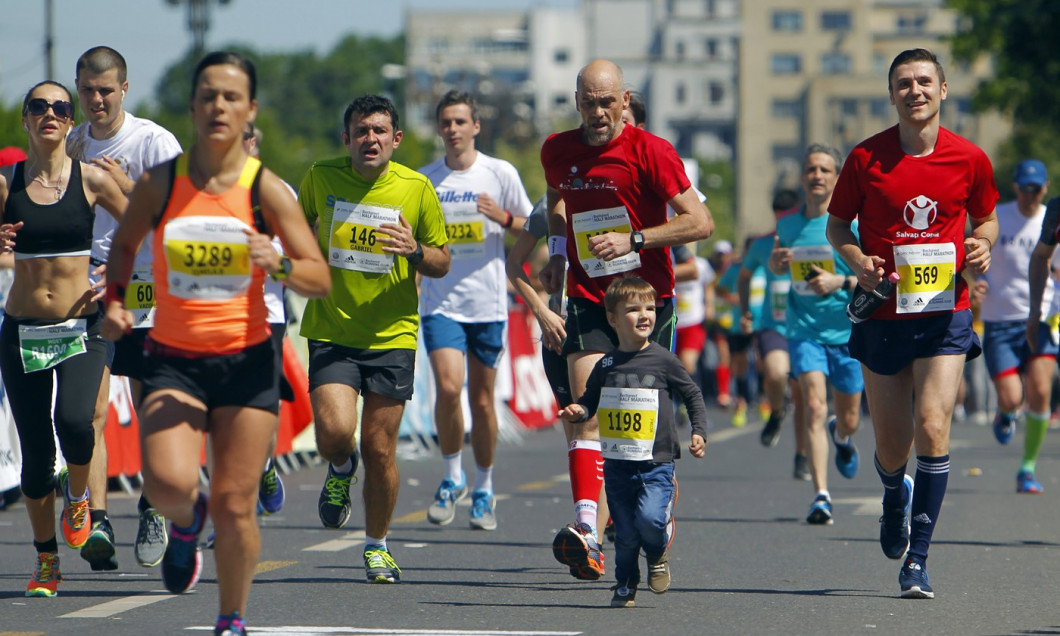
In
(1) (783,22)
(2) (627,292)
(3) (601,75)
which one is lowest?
(2) (627,292)

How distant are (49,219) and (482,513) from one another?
12.1 feet

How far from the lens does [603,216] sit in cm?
823

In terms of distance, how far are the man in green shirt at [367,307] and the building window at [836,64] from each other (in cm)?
11628

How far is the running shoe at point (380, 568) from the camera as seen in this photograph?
26.9 ft

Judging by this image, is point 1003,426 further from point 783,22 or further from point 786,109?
point 783,22

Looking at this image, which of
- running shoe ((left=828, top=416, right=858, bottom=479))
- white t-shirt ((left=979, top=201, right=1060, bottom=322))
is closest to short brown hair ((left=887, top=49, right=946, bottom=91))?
running shoe ((left=828, top=416, right=858, bottom=479))

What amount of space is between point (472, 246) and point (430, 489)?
325 centimetres

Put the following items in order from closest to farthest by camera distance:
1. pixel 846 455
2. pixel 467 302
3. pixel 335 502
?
pixel 335 502 < pixel 467 302 < pixel 846 455

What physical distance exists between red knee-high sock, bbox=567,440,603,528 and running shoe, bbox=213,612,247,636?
2.44m

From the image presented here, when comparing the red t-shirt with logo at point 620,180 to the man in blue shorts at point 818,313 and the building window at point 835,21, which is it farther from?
the building window at point 835,21

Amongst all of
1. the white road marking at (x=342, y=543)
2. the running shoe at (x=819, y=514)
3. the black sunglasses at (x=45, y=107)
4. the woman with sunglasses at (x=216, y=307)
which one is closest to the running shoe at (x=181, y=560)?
the woman with sunglasses at (x=216, y=307)

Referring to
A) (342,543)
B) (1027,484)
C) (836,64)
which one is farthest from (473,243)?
(836,64)

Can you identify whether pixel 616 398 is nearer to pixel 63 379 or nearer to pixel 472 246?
pixel 63 379

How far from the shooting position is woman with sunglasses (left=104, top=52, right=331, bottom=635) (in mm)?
5824
